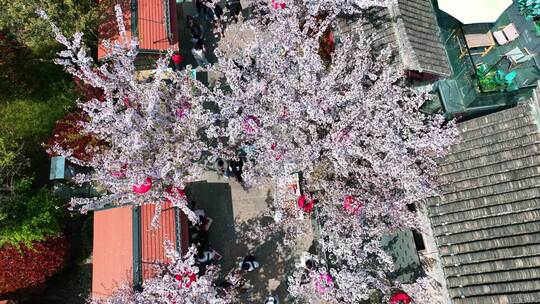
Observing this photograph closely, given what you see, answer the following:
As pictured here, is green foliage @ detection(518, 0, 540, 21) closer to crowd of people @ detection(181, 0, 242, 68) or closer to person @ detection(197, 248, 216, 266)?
crowd of people @ detection(181, 0, 242, 68)

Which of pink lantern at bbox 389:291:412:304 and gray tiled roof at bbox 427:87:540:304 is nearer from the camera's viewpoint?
gray tiled roof at bbox 427:87:540:304

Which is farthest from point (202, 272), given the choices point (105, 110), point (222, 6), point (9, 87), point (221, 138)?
point (222, 6)

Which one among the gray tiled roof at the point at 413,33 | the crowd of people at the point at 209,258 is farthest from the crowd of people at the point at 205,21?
the gray tiled roof at the point at 413,33

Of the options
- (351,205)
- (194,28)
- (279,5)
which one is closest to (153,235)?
(351,205)

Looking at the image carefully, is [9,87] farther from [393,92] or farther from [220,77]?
[393,92]

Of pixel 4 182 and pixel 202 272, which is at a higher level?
pixel 4 182

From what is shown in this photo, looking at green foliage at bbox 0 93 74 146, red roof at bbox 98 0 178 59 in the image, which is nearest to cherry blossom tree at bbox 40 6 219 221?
red roof at bbox 98 0 178 59
